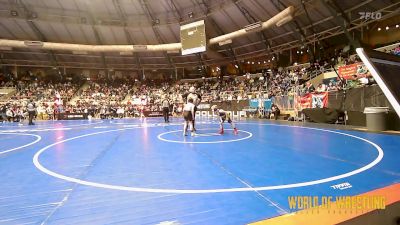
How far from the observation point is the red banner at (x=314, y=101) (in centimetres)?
1602

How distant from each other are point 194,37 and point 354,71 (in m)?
19.1

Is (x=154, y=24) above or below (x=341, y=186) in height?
above

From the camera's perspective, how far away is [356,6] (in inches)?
914

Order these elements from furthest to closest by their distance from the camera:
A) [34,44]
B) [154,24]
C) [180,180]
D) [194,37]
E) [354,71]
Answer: [154,24] < [34,44] < [194,37] < [354,71] < [180,180]

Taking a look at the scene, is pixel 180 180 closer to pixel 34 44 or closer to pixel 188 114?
pixel 188 114

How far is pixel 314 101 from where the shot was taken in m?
17.0

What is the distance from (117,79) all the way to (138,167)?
41.5 m

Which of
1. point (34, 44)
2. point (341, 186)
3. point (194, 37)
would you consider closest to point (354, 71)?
point (341, 186)

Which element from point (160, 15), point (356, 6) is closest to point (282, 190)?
point (356, 6)

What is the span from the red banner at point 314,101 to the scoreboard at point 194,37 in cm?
1638

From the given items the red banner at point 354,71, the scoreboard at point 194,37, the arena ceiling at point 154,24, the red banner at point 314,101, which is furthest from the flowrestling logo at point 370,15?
the scoreboard at point 194,37

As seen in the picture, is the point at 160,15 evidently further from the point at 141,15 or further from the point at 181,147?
the point at 181,147

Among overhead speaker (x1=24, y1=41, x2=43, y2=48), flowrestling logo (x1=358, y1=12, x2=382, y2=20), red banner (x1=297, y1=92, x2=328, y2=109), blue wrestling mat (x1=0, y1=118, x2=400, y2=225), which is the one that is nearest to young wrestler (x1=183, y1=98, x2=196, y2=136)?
blue wrestling mat (x1=0, y1=118, x2=400, y2=225)

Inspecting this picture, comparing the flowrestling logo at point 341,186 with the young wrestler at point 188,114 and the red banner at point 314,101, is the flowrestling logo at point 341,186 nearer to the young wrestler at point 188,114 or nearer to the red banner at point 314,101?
the young wrestler at point 188,114
